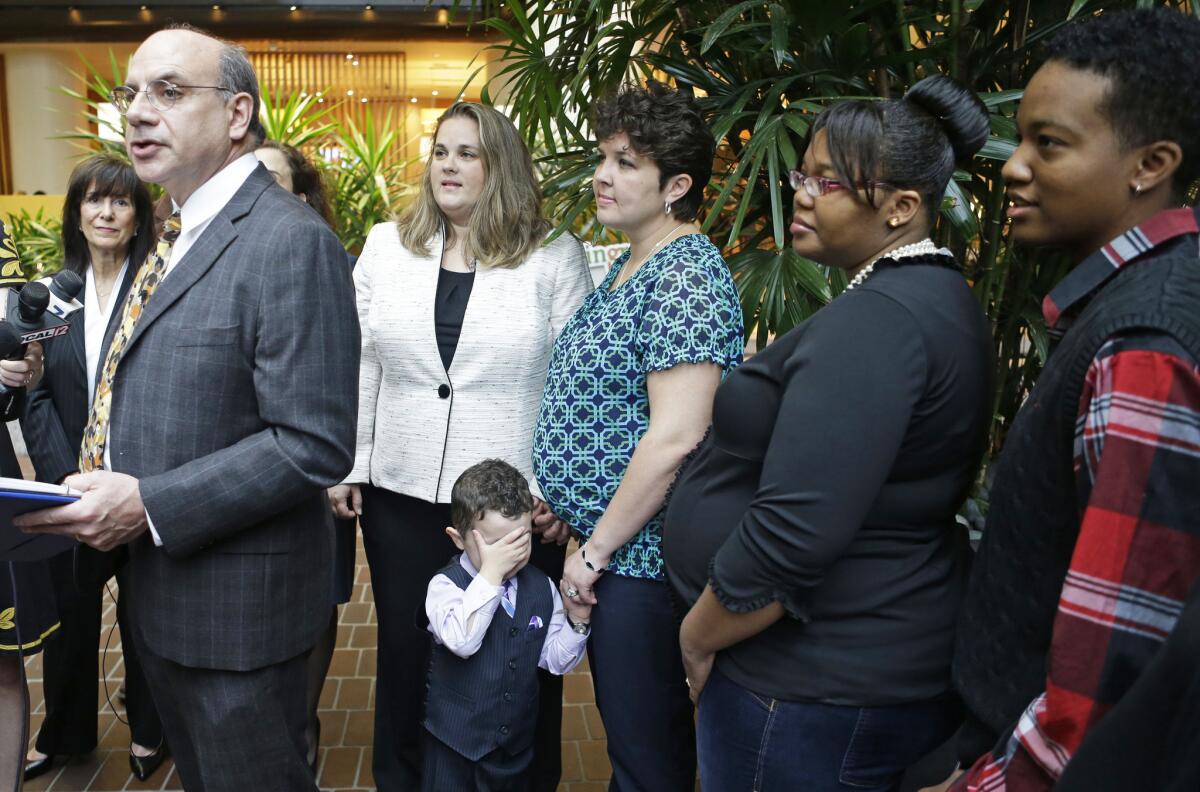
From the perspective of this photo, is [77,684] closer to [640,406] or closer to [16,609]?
[16,609]

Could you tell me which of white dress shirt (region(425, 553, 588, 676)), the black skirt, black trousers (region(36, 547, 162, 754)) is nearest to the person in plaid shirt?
white dress shirt (region(425, 553, 588, 676))

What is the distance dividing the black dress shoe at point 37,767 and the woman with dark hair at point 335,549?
82 centimetres

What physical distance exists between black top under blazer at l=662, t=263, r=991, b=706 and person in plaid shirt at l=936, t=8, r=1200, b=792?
14 cm

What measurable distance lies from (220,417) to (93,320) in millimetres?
1297

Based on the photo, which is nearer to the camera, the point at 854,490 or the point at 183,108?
the point at 854,490

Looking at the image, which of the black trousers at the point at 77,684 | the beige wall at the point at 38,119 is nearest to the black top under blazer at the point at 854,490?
the black trousers at the point at 77,684

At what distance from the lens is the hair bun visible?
1.38 metres

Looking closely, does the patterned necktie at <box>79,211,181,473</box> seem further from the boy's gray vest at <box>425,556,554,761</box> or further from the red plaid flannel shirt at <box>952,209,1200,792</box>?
the red plaid flannel shirt at <box>952,209,1200,792</box>

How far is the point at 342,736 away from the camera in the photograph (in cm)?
326

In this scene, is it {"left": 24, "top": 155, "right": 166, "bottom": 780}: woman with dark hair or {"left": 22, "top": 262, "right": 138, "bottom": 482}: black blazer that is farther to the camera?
{"left": 24, "top": 155, "right": 166, "bottom": 780}: woman with dark hair

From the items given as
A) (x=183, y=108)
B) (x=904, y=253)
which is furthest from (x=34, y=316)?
(x=904, y=253)

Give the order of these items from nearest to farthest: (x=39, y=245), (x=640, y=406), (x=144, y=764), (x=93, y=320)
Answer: (x=640, y=406), (x=93, y=320), (x=144, y=764), (x=39, y=245)

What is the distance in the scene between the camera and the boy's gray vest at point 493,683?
224 cm

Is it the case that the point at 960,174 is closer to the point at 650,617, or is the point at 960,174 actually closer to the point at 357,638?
the point at 650,617
